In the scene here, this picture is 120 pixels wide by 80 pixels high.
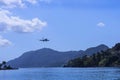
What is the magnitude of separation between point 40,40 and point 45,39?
6.17m

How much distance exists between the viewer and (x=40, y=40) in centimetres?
18162

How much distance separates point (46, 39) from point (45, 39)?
1550 mm

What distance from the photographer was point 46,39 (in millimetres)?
177500

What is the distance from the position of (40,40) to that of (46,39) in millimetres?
5051

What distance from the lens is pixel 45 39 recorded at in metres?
176
